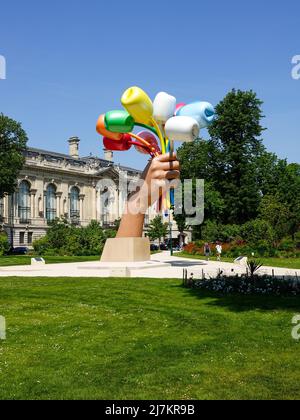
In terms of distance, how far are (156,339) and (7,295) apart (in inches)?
262

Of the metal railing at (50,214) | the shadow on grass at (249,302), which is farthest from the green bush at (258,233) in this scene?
the metal railing at (50,214)

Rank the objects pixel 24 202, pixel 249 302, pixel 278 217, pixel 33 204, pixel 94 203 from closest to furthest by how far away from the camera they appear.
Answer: pixel 249 302 → pixel 278 217 → pixel 24 202 → pixel 33 204 → pixel 94 203

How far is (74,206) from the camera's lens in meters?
80.3

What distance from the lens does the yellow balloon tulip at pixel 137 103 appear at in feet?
76.2

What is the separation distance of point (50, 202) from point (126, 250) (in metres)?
50.9

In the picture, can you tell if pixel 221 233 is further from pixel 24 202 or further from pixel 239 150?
pixel 24 202

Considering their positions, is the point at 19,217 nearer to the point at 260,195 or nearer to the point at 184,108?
the point at 260,195

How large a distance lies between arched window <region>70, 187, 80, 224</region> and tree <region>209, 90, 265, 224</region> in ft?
112

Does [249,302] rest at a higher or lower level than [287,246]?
lower

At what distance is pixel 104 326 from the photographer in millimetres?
10273

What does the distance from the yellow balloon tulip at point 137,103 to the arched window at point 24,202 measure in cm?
4867

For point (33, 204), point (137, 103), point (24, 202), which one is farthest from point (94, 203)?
point (137, 103)

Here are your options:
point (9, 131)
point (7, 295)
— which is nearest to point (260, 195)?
point (9, 131)

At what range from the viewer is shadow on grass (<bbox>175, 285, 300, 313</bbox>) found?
1184cm
